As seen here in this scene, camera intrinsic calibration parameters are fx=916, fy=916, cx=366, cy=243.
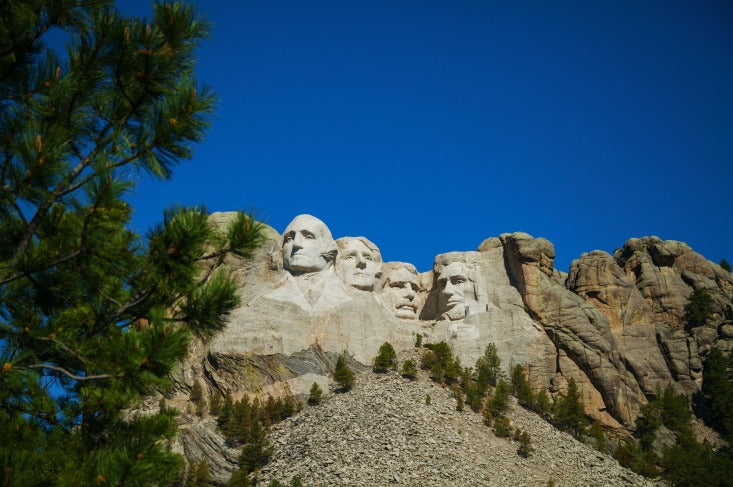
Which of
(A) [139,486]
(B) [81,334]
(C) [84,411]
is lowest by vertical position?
(A) [139,486]

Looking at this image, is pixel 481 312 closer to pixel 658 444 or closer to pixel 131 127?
pixel 658 444

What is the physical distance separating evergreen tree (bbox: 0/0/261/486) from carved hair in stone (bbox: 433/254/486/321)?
3151 cm

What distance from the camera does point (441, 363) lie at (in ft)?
128

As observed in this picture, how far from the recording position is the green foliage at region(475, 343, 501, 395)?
1539 inches

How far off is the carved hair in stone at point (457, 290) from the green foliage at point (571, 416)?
20.2 ft

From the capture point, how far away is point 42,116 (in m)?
11.9

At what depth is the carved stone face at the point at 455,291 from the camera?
42.7 meters

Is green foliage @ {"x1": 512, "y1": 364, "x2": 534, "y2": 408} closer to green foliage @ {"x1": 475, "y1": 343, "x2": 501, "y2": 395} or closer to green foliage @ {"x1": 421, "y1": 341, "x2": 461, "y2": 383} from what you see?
green foliage @ {"x1": 475, "y1": 343, "x2": 501, "y2": 395}

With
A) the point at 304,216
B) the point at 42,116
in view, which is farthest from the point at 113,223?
the point at 304,216

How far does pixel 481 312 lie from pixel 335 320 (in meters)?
7.77

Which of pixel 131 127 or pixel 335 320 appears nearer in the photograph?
pixel 131 127

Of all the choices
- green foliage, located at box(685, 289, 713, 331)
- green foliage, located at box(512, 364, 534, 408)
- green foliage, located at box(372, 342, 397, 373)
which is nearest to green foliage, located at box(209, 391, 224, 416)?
green foliage, located at box(372, 342, 397, 373)

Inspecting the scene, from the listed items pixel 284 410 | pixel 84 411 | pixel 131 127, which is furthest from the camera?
pixel 284 410

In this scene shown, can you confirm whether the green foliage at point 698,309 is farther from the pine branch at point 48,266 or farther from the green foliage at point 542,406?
the pine branch at point 48,266
